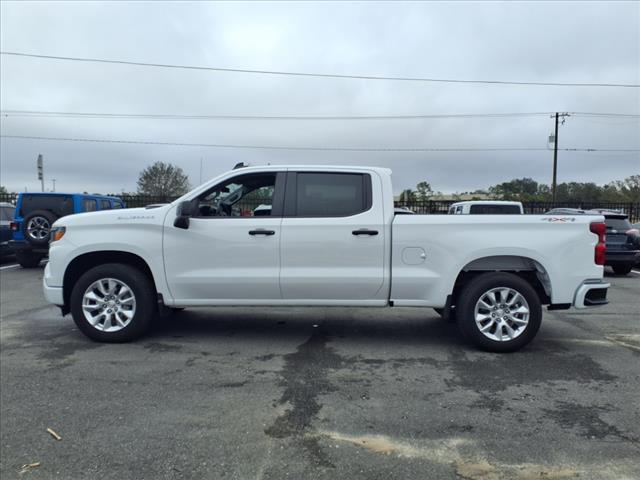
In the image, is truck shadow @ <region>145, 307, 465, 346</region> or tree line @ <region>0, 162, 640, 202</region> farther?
tree line @ <region>0, 162, 640, 202</region>

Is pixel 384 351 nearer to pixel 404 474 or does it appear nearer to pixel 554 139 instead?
pixel 404 474

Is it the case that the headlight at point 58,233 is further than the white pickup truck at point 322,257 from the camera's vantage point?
Yes

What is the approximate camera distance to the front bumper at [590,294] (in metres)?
5.21

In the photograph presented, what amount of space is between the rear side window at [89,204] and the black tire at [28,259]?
5.25 ft

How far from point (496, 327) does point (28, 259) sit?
11.6 meters

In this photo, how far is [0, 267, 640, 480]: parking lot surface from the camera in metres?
3.06

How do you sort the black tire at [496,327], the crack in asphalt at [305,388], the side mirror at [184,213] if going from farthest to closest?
the side mirror at [184,213], the black tire at [496,327], the crack in asphalt at [305,388]

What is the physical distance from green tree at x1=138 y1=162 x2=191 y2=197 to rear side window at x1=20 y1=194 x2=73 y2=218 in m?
35.1

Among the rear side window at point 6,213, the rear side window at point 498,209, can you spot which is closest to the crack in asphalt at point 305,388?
the rear side window at point 498,209

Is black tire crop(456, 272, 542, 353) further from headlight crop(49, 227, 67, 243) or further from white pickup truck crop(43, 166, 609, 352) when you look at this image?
headlight crop(49, 227, 67, 243)

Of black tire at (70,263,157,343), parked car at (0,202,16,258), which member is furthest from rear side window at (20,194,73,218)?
black tire at (70,263,157,343)

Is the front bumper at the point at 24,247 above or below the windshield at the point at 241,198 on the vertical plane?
below

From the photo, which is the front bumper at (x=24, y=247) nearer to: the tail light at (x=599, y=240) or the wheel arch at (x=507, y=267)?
the wheel arch at (x=507, y=267)

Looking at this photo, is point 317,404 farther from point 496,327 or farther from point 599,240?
point 599,240
